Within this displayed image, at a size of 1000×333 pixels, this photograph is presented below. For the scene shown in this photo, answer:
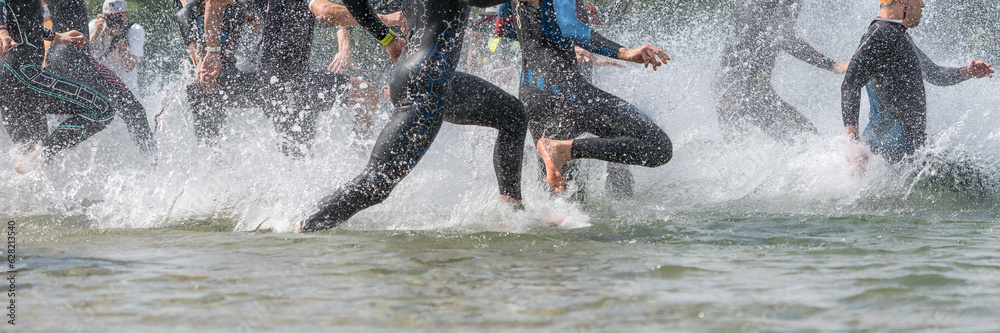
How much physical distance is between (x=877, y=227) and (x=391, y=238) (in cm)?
217

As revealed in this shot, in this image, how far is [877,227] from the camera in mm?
4012

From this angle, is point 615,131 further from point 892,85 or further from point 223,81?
point 223,81

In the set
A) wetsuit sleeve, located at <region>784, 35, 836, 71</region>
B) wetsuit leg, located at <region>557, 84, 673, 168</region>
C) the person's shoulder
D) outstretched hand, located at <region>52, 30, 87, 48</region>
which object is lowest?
wetsuit leg, located at <region>557, 84, 673, 168</region>

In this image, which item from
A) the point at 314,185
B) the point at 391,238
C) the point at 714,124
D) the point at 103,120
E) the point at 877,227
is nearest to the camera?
the point at 391,238

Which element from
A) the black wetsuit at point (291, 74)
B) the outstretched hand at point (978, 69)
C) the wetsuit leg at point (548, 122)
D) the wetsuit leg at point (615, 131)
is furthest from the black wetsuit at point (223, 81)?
the outstretched hand at point (978, 69)

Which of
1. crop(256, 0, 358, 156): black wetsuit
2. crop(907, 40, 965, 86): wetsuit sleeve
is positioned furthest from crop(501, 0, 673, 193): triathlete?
crop(907, 40, 965, 86): wetsuit sleeve

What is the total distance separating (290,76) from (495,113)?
2153 millimetres

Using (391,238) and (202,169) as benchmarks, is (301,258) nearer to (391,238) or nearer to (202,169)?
(391,238)

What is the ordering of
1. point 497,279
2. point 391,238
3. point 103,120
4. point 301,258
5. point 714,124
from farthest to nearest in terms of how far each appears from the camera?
1. point 714,124
2. point 103,120
3. point 391,238
4. point 301,258
5. point 497,279

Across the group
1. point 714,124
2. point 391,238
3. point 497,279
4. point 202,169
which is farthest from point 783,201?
point 202,169

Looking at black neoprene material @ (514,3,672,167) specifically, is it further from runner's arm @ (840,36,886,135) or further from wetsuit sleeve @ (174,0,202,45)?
wetsuit sleeve @ (174,0,202,45)

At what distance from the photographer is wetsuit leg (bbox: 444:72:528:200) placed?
3.86m

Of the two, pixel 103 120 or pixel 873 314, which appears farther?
pixel 103 120

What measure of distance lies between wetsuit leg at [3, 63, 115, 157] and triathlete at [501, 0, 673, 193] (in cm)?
306
